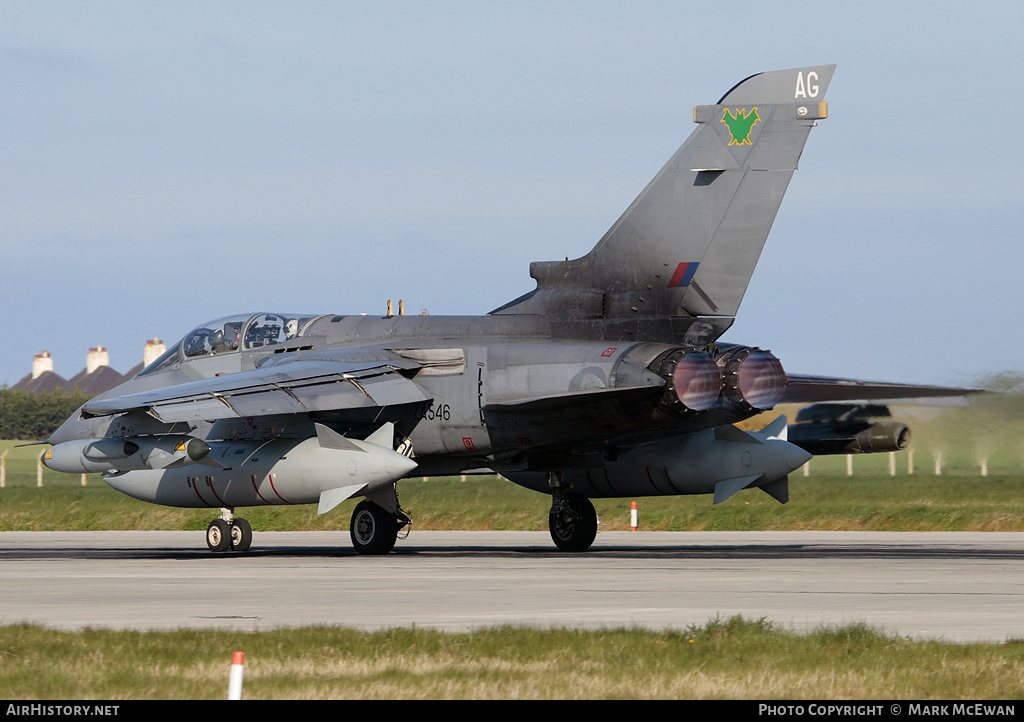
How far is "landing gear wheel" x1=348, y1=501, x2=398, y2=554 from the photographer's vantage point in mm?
20891

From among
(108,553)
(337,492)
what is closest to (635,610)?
(337,492)

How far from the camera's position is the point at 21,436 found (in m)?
53.2

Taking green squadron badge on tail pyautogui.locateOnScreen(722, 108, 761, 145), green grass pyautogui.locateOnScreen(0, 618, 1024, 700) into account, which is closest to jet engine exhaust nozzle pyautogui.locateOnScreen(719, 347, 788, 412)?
green squadron badge on tail pyautogui.locateOnScreen(722, 108, 761, 145)

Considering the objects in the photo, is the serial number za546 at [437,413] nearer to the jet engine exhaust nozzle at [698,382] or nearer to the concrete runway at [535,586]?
the concrete runway at [535,586]

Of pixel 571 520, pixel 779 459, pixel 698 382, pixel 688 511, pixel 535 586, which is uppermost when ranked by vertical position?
pixel 698 382

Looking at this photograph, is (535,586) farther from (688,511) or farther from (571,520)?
(688,511)

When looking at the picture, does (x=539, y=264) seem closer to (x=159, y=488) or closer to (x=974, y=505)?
(x=159, y=488)

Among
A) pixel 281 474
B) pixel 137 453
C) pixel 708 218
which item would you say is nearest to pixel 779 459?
pixel 708 218

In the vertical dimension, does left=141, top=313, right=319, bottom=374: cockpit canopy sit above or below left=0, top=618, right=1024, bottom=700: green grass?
above

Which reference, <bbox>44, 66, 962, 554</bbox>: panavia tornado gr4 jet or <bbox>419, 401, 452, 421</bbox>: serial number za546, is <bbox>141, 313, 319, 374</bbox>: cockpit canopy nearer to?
<bbox>44, 66, 962, 554</bbox>: panavia tornado gr4 jet

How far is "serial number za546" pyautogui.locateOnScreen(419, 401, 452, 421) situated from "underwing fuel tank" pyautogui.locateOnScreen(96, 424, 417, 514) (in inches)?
35.9

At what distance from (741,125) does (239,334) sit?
9112 mm

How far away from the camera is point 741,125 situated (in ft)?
63.7

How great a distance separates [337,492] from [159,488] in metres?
3.43
